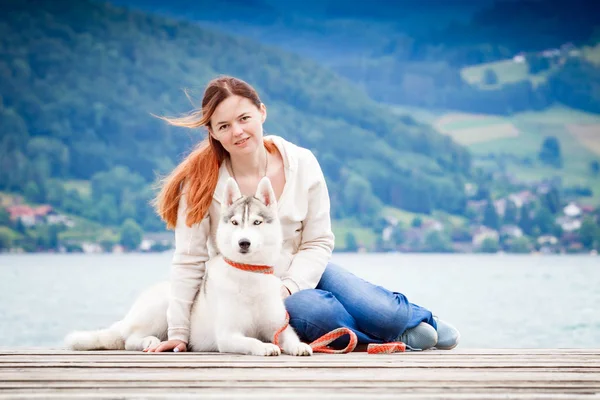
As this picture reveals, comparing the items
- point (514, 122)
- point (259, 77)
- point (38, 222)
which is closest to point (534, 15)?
point (514, 122)

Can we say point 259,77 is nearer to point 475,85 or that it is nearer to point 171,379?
point 475,85

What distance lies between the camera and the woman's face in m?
4.24

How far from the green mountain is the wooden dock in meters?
63.2

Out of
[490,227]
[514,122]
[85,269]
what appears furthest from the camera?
[514,122]

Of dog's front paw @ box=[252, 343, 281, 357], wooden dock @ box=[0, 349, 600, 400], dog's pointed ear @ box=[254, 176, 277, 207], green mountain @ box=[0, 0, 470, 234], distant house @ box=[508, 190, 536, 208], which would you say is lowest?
wooden dock @ box=[0, 349, 600, 400]

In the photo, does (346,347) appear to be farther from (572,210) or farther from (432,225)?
(572,210)

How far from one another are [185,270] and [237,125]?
0.84 metres

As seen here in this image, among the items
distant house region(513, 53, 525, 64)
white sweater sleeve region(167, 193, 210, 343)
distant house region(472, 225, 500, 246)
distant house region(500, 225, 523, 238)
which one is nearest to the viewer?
white sweater sleeve region(167, 193, 210, 343)

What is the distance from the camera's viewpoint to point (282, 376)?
314cm

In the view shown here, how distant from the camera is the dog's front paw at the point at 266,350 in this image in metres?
3.85

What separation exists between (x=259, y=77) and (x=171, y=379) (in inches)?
3870

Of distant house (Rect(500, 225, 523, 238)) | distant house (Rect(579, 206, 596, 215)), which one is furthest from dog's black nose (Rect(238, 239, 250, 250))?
distant house (Rect(579, 206, 596, 215))

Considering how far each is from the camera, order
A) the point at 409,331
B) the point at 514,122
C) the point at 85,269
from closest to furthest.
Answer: the point at 409,331, the point at 85,269, the point at 514,122

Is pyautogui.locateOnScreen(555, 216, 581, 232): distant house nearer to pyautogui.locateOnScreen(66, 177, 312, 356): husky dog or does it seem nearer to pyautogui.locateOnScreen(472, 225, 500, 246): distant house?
pyautogui.locateOnScreen(472, 225, 500, 246): distant house
